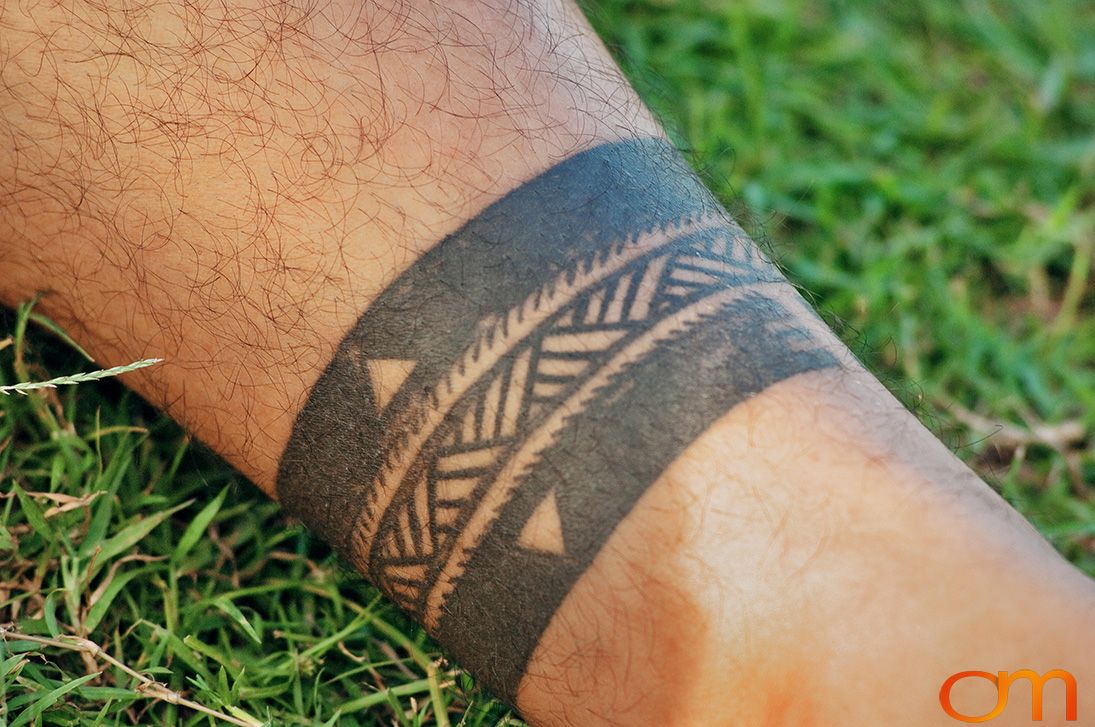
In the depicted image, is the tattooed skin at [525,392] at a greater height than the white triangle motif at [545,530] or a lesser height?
greater

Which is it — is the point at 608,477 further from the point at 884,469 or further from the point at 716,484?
the point at 884,469

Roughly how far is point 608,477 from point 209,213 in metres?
0.59

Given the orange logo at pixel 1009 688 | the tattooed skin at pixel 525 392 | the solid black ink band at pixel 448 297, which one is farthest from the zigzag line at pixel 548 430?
the orange logo at pixel 1009 688

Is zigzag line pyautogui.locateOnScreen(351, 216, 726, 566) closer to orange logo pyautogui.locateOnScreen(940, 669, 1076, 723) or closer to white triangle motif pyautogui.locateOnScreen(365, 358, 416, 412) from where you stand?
white triangle motif pyautogui.locateOnScreen(365, 358, 416, 412)

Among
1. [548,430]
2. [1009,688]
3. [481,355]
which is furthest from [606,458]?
[1009,688]

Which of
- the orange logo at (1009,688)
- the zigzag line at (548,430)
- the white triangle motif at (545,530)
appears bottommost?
the orange logo at (1009,688)

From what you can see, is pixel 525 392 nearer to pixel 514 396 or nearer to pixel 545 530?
pixel 514 396

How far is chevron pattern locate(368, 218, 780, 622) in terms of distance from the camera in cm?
128

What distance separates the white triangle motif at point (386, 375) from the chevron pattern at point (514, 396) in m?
0.07

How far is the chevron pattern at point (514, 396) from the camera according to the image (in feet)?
4.19

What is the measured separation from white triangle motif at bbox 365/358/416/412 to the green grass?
1.36ft

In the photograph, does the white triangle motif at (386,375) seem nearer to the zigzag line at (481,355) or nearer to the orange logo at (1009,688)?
the zigzag line at (481,355)

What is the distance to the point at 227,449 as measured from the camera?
4.74ft

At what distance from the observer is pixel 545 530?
128 cm
